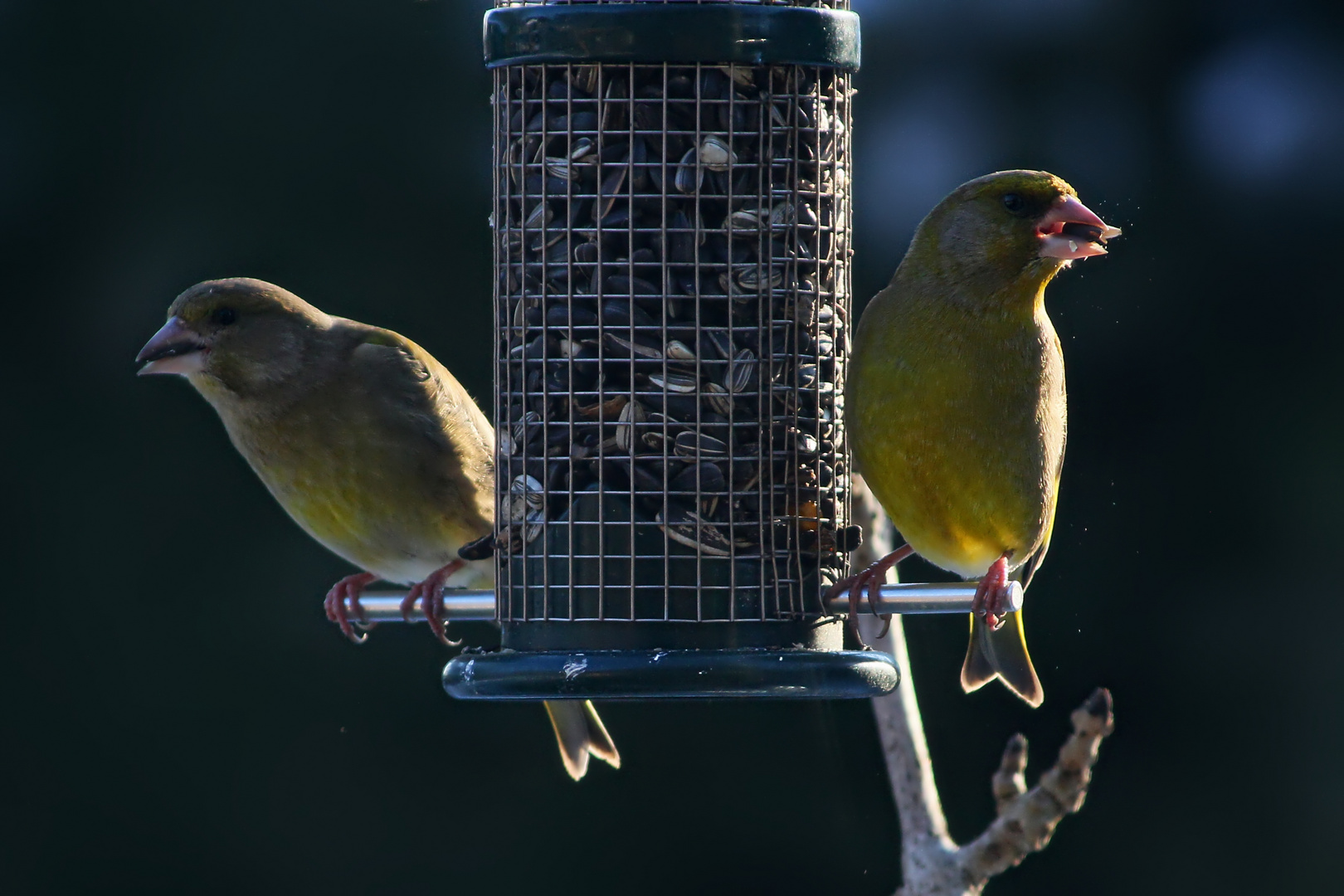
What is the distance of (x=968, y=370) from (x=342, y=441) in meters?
1.64

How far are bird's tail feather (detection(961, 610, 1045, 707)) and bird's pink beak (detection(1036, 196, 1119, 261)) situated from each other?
87 cm

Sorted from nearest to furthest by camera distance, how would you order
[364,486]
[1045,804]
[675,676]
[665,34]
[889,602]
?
[675,676], [665,34], [889,602], [1045,804], [364,486]

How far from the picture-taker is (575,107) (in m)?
5.03

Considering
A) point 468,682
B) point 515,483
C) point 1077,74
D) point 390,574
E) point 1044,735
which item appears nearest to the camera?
point 468,682

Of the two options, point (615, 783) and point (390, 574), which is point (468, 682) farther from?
point (615, 783)

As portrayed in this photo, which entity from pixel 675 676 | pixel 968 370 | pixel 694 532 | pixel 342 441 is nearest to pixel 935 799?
pixel 968 370

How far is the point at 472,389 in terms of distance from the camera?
33.6 feet

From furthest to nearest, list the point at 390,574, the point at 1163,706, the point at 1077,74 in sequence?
the point at 1077,74 → the point at 1163,706 → the point at 390,574

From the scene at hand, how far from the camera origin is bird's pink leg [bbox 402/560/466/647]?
17.8ft

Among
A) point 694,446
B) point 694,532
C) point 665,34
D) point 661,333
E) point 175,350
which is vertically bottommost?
point 694,532

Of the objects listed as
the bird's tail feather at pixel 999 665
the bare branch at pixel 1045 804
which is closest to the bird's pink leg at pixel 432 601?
the bird's tail feather at pixel 999 665

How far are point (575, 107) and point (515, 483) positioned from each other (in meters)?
0.83

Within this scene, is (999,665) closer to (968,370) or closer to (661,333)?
(968,370)

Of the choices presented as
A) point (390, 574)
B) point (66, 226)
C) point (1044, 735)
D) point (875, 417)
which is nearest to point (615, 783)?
point (1044, 735)
